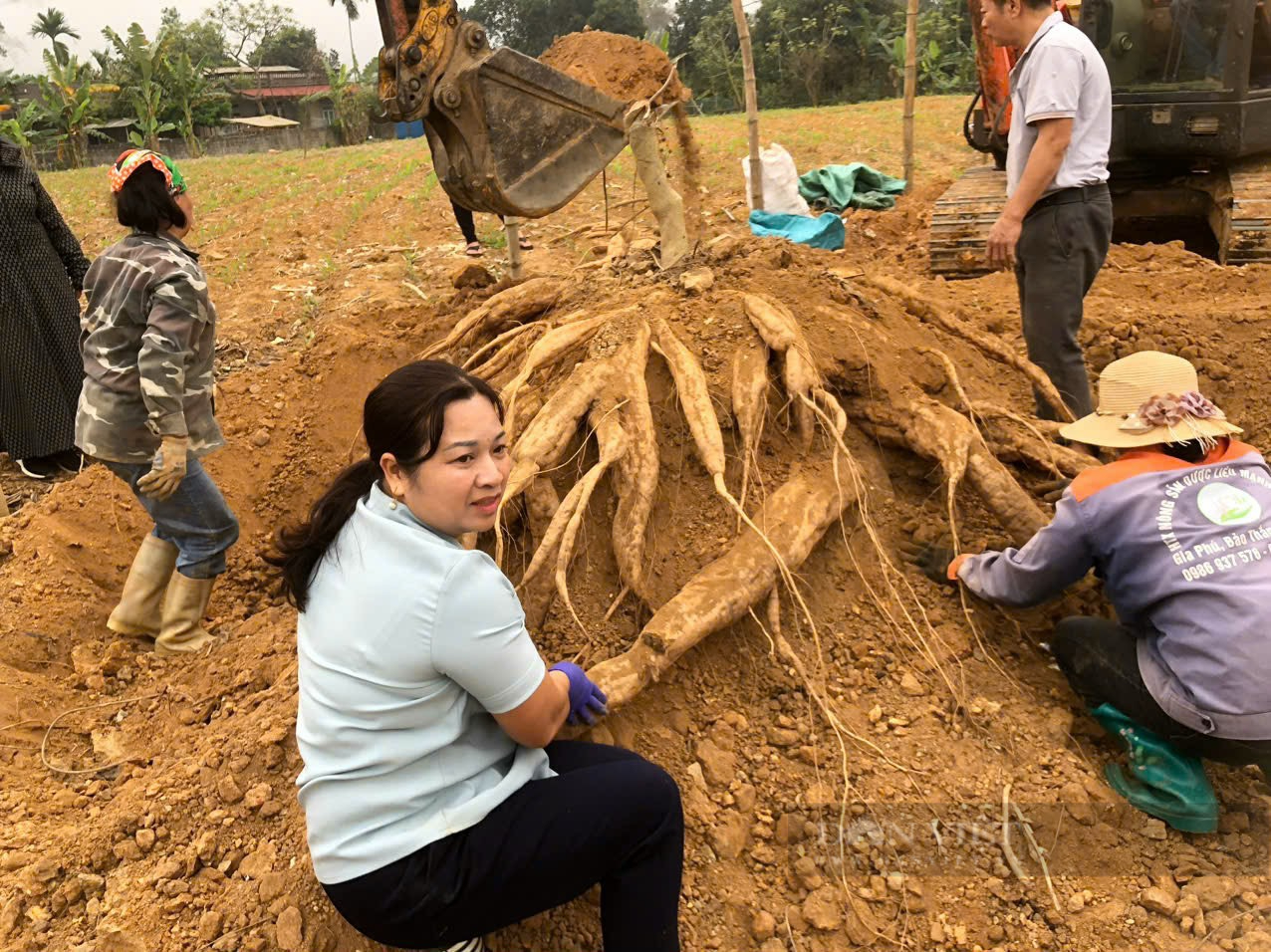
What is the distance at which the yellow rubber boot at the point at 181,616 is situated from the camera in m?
3.25

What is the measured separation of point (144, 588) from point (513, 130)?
6.95 feet

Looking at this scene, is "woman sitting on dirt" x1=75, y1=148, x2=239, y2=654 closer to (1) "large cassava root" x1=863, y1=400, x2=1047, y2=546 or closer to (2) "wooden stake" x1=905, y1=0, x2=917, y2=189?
(1) "large cassava root" x1=863, y1=400, x2=1047, y2=546

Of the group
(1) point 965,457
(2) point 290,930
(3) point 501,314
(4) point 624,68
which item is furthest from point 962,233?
(2) point 290,930

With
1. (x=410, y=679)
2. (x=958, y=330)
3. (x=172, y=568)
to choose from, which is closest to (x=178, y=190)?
(x=172, y=568)

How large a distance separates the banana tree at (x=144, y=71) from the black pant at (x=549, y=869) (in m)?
26.3

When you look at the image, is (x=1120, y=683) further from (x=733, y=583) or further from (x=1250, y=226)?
(x=1250, y=226)

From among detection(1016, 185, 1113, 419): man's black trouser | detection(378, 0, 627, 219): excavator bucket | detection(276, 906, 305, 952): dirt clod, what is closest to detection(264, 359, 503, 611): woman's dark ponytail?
detection(276, 906, 305, 952): dirt clod

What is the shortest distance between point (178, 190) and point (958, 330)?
288 cm

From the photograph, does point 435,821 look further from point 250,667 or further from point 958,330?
point 958,330

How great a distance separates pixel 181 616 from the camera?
3.27m

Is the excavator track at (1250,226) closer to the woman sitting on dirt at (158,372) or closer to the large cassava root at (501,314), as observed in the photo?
the large cassava root at (501,314)

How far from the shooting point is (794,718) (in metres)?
2.36

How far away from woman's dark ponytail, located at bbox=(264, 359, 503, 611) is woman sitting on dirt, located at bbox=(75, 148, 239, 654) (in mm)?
1473

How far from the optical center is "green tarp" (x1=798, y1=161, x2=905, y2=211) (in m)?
8.75
